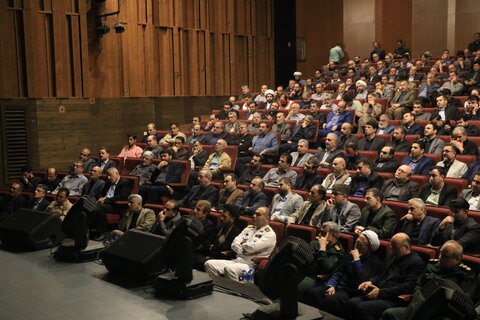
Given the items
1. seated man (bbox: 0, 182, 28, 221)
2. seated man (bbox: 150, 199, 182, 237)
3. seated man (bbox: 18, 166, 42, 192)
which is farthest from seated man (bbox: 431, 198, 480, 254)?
seated man (bbox: 18, 166, 42, 192)

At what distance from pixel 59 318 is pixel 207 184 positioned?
236cm

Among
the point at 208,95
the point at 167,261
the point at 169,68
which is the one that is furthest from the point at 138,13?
the point at 167,261

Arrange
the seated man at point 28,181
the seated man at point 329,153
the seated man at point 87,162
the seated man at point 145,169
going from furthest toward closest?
the seated man at point 87,162, the seated man at point 28,181, the seated man at point 145,169, the seated man at point 329,153

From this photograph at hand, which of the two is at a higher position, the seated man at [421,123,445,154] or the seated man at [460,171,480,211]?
the seated man at [421,123,445,154]

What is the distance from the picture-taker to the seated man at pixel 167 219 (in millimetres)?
4785

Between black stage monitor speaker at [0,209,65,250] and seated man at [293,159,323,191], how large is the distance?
2220 mm

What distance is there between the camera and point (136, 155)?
7.44m

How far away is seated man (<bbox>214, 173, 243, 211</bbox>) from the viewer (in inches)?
206

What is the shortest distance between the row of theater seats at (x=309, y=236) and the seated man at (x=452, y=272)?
0.09 m

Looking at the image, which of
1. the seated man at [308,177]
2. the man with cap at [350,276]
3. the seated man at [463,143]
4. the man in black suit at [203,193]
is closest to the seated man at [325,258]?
the man with cap at [350,276]

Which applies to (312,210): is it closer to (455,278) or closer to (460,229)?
(460,229)

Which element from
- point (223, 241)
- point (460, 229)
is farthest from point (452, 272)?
point (223, 241)

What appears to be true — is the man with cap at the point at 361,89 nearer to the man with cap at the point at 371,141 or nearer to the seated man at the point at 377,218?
the man with cap at the point at 371,141

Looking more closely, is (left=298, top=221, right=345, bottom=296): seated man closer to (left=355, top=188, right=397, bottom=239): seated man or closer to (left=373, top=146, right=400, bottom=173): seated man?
(left=355, top=188, right=397, bottom=239): seated man
